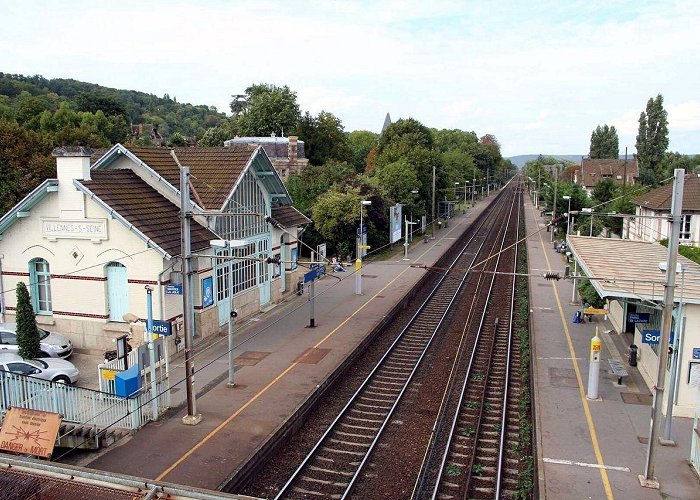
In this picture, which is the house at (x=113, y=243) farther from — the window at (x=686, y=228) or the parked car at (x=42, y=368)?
the window at (x=686, y=228)

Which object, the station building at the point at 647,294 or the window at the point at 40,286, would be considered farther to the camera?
the window at the point at 40,286

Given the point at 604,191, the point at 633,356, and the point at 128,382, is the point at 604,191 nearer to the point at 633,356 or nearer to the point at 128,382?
the point at 633,356

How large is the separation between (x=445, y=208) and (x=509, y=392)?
5215cm

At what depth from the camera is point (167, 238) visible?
67.7 ft

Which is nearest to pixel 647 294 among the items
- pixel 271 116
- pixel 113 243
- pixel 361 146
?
pixel 113 243

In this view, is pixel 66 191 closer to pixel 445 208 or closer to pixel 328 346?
pixel 328 346

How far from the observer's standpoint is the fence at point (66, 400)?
14367 millimetres

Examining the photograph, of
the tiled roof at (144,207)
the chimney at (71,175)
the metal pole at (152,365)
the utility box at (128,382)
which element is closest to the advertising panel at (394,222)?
the tiled roof at (144,207)

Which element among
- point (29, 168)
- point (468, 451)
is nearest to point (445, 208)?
point (29, 168)

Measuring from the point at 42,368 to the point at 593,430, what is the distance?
48.5 feet

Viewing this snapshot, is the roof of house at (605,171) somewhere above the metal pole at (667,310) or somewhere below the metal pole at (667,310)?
above

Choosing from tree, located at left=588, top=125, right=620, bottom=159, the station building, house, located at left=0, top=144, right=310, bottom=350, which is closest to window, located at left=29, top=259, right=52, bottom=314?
house, located at left=0, top=144, right=310, bottom=350

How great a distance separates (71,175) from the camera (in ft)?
67.2

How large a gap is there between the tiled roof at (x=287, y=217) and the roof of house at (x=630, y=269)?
12.9 m
